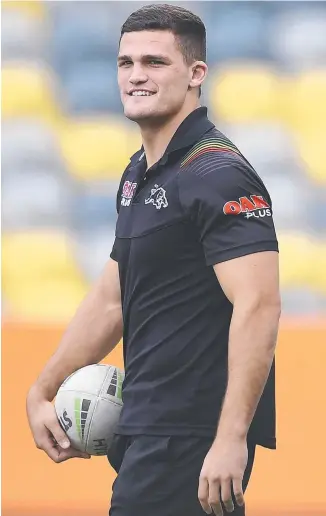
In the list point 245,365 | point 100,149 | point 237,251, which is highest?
point 100,149

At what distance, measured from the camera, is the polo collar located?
2.99 metres

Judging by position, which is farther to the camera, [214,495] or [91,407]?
[91,407]

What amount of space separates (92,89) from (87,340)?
8.45 ft

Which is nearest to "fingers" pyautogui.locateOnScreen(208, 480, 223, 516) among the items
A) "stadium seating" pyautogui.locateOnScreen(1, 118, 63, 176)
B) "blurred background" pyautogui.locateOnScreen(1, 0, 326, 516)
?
"blurred background" pyautogui.locateOnScreen(1, 0, 326, 516)

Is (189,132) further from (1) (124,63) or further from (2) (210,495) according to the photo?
(2) (210,495)

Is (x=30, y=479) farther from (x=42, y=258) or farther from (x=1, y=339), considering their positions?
(x=42, y=258)

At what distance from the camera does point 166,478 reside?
289 cm

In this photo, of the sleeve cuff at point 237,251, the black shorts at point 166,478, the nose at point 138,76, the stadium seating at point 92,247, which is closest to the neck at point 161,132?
the nose at point 138,76

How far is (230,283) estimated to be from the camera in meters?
2.78

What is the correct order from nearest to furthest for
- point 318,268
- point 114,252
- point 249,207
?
point 249,207, point 114,252, point 318,268

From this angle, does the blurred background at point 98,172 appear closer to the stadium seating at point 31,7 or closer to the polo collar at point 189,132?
the stadium seating at point 31,7

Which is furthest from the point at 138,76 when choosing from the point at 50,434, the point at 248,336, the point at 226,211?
the point at 50,434

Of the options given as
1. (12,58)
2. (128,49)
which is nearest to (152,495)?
(128,49)

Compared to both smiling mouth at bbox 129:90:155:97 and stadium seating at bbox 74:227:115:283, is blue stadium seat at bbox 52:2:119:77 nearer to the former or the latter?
stadium seating at bbox 74:227:115:283
